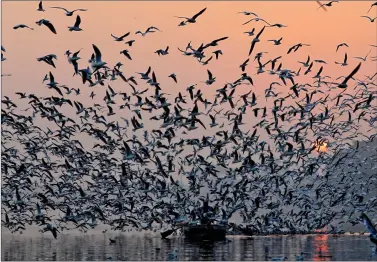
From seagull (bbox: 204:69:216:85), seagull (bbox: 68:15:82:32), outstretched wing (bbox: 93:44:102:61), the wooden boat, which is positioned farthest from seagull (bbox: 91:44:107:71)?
the wooden boat

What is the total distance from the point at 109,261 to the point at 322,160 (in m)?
20.2

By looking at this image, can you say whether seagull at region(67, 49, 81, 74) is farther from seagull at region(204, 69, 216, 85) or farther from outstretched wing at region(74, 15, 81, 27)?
seagull at region(204, 69, 216, 85)

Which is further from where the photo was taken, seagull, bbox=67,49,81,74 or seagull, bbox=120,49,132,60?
seagull, bbox=120,49,132,60

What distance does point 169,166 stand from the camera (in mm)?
62031

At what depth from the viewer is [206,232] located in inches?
3733

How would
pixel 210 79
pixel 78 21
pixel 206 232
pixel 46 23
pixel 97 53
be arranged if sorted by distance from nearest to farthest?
pixel 97 53, pixel 46 23, pixel 78 21, pixel 210 79, pixel 206 232

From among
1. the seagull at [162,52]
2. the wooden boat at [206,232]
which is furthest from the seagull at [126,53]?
the wooden boat at [206,232]

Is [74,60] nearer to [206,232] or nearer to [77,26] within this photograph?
[77,26]

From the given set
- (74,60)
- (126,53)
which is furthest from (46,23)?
(126,53)

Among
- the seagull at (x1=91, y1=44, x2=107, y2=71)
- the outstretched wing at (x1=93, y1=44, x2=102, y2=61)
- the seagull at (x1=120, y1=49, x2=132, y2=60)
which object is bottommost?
the seagull at (x1=91, y1=44, x2=107, y2=71)

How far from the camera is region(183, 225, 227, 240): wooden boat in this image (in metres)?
94.7

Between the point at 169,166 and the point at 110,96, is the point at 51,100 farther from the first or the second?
the point at 169,166

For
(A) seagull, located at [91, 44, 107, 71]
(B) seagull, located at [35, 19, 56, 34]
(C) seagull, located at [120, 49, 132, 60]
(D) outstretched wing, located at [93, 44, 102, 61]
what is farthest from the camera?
(C) seagull, located at [120, 49, 132, 60]

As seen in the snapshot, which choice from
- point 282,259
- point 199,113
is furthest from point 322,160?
point 199,113
